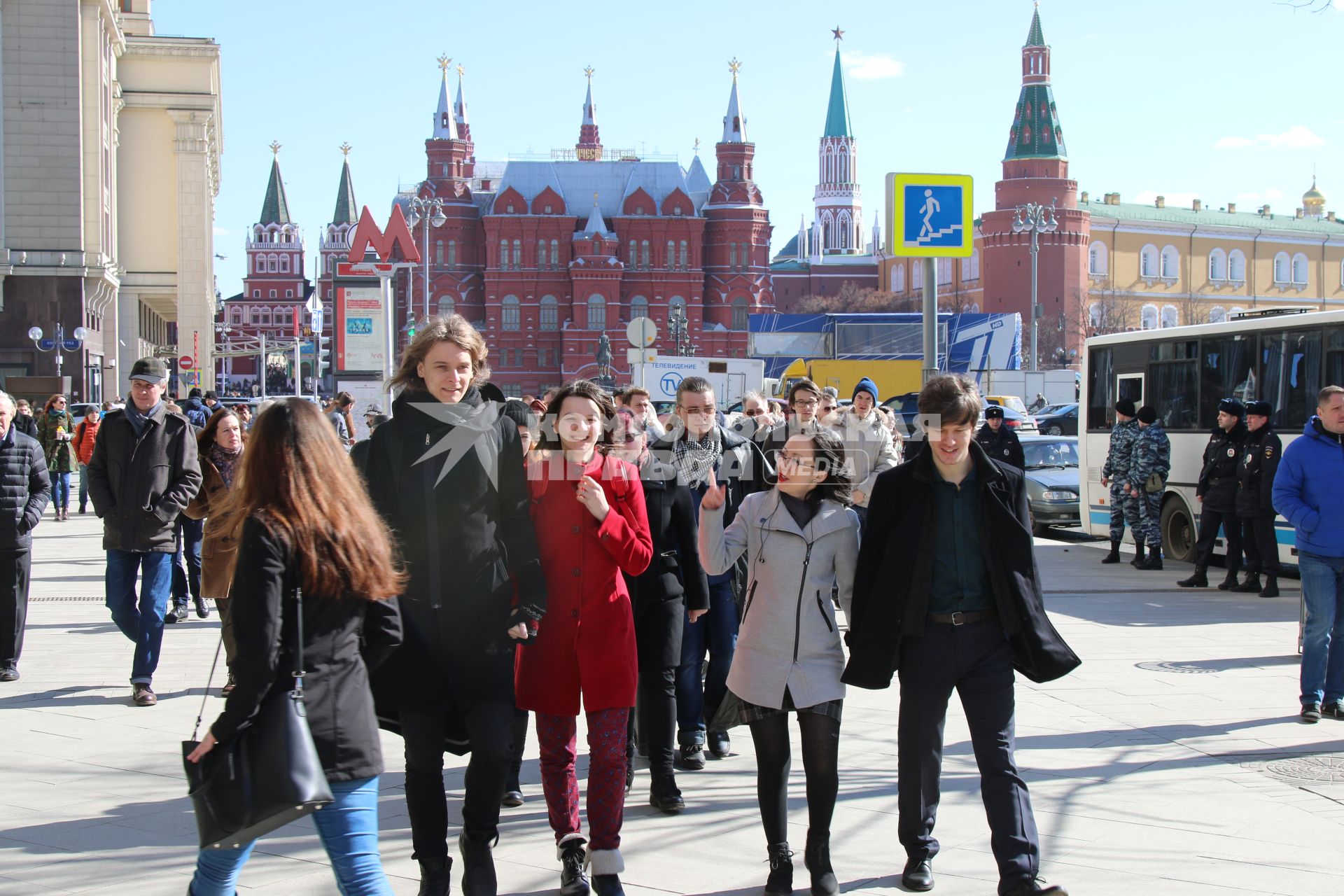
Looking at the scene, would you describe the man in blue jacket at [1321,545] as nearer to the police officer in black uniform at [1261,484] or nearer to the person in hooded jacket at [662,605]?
the person in hooded jacket at [662,605]

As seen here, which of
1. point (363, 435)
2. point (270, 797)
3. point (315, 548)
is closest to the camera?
point (270, 797)

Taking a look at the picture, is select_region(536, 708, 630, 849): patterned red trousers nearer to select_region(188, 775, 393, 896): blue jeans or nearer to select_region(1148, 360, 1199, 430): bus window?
select_region(188, 775, 393, 896): blue jeans

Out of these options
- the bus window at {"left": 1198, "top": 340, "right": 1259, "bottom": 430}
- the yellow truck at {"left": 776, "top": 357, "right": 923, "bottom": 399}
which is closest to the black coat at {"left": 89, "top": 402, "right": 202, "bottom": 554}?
the bus window at {"left": 1198, "top": 340, "right": 1259, "bottom": 430}

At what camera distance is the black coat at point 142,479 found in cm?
777

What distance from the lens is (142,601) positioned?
771cm

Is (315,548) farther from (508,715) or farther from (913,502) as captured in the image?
(913,502)

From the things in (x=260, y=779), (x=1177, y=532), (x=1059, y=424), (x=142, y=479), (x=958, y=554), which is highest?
(x=1059, y=424)

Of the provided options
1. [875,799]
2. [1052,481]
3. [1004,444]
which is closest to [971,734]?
[875,799]

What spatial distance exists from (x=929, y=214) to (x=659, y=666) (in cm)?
473

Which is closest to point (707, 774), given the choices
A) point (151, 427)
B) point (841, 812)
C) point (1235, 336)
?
point (841, 812)

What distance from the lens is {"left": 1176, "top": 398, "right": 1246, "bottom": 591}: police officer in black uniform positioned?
1280cm

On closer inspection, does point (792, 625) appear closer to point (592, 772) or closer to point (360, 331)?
point (592, 772)

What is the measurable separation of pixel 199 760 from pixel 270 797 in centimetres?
26

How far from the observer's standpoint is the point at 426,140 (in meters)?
113
